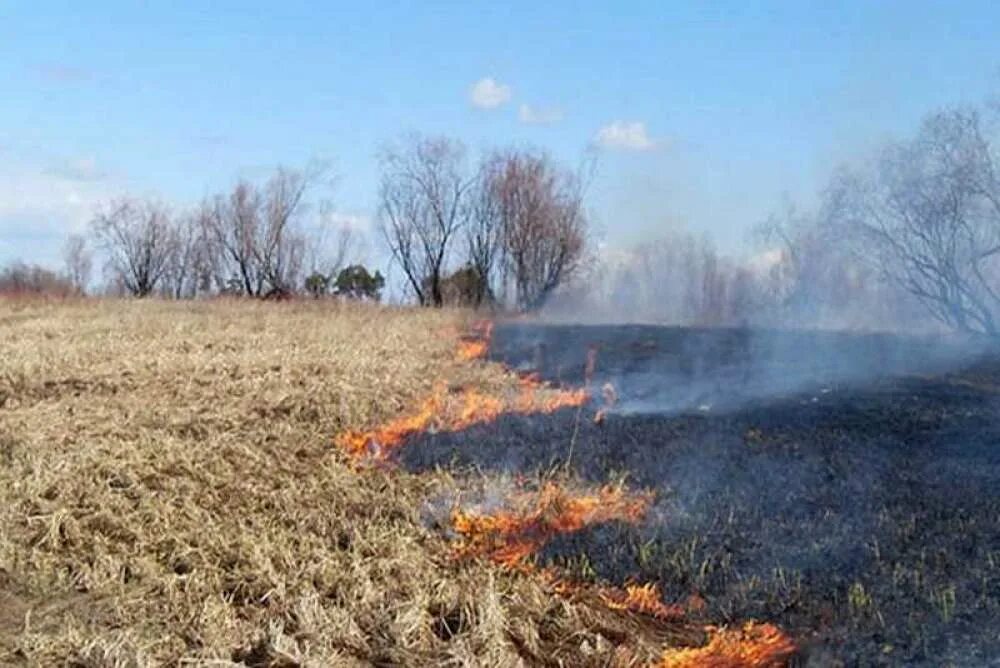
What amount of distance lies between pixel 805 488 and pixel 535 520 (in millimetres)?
1887

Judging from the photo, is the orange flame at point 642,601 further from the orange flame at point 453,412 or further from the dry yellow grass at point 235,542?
the orange flame at point 453,412

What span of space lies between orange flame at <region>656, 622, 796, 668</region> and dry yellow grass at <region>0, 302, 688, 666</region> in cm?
14

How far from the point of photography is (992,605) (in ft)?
13.9

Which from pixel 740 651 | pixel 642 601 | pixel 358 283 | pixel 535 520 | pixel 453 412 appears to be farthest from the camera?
pixel 358 283

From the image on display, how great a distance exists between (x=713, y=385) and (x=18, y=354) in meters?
8.75

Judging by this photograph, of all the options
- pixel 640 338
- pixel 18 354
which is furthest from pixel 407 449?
pixel 640 338

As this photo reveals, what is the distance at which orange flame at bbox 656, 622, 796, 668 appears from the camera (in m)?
4.02

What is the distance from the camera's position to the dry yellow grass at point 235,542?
163 inches

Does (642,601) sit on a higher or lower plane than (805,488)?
lower

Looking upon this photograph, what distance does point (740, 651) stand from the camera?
413 centimetres

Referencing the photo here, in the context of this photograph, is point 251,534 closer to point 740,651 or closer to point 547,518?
point 547,518

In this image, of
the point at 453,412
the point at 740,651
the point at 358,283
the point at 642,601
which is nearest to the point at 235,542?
the point at 642,601

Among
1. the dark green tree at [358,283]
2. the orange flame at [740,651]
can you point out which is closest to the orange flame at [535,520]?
the orange flame at [740,651]

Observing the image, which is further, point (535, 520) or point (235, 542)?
point (535, 520)
